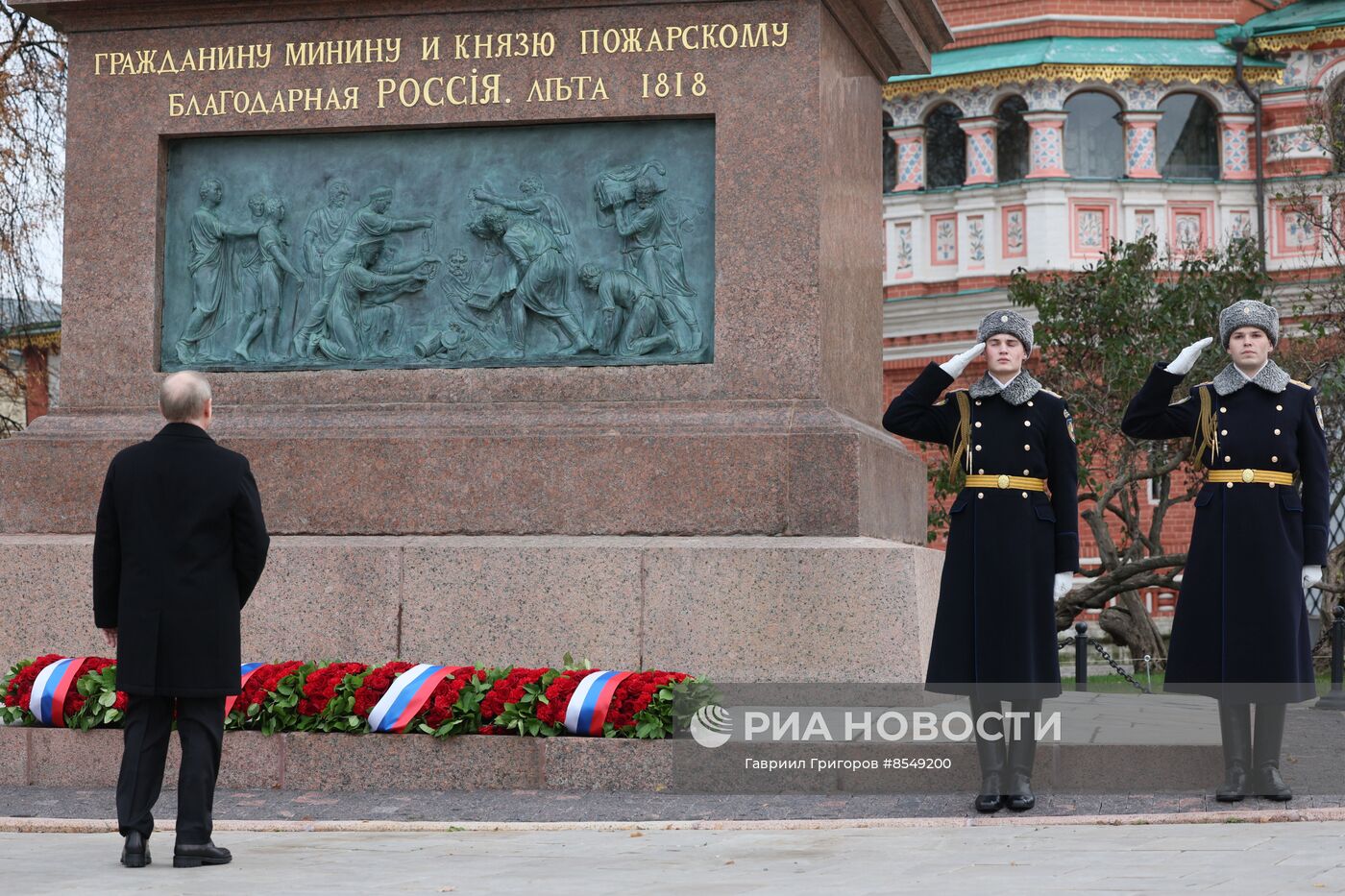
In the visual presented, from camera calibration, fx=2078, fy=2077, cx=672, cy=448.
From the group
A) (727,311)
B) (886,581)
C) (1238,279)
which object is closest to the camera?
(886,581)

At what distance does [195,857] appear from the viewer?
20.7 ft

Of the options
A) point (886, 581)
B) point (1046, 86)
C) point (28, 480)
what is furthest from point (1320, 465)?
point (1046, 86)

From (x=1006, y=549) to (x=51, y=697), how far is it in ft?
13.1

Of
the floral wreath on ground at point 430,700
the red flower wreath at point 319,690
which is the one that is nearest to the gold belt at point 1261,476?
the floral wreath on ground at point 430,700

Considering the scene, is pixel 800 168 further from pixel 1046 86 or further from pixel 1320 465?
pixel 1046 86

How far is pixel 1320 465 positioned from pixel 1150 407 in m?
0.66

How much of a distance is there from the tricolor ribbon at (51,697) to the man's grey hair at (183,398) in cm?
237

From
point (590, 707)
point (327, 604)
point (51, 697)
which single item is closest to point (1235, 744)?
point (590, 707)

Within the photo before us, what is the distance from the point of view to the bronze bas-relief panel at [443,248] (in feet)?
31.8

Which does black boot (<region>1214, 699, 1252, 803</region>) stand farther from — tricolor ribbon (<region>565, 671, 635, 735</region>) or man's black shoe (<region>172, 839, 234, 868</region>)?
man's black shoe (<region>172, 839, 234, 868</region>)

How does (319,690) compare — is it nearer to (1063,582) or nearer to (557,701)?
(557,701)

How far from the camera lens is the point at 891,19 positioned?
1051 cm

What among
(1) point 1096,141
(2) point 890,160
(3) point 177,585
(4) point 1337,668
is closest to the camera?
(3) point 177,585

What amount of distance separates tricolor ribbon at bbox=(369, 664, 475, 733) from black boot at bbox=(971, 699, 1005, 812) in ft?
7.30
